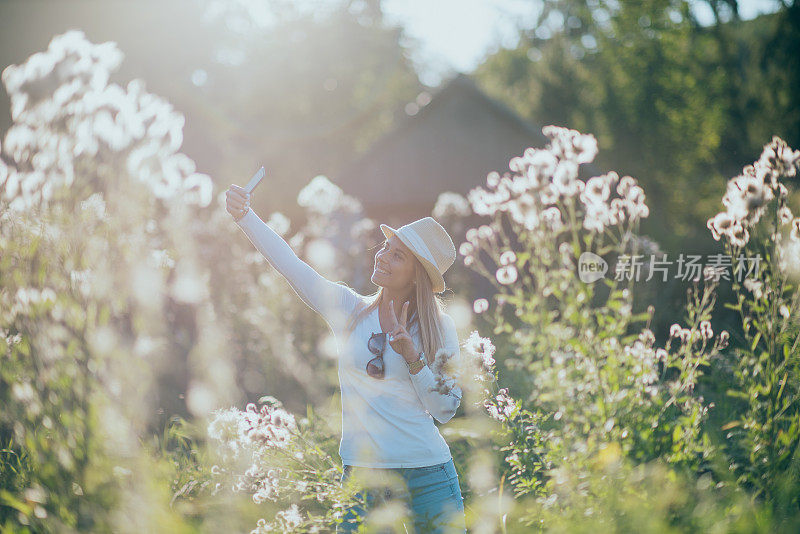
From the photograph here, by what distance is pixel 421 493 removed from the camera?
119 inches

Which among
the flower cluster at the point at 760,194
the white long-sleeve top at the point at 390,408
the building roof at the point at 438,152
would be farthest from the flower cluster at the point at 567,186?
the building roof at the point at 438,152

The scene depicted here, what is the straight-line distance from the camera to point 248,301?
7914 mm

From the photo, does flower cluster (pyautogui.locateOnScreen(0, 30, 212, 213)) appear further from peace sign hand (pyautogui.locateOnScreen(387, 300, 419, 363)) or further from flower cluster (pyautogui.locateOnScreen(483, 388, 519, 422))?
flower cluster (pyautogui.locateOnScreen(483, 388, 519, 422))

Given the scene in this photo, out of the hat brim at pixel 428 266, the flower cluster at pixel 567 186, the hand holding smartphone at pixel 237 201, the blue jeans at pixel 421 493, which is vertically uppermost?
the flower cluster at pixel 567 186

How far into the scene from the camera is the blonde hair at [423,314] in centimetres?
322

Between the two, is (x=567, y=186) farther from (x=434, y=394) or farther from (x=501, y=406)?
(x=434, y=394)

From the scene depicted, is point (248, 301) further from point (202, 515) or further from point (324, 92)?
point (324, 92)

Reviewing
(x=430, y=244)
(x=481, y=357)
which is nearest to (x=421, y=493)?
(x=481, y=357)

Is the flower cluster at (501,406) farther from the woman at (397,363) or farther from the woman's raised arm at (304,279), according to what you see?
the woman's raised arm at (304,279)

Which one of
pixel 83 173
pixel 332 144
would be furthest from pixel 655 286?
pixel 332 144

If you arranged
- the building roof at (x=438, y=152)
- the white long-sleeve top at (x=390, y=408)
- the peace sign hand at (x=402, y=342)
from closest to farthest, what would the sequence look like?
the peace sign hand at (x=402, y=342)
the white long-sleeve top at (x=390, y=408)
the building roof at (x=438, y=152)

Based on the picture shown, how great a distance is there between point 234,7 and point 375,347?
113ft

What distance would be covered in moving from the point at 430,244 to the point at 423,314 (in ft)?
1.09

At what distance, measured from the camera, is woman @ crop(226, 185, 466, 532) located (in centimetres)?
291
